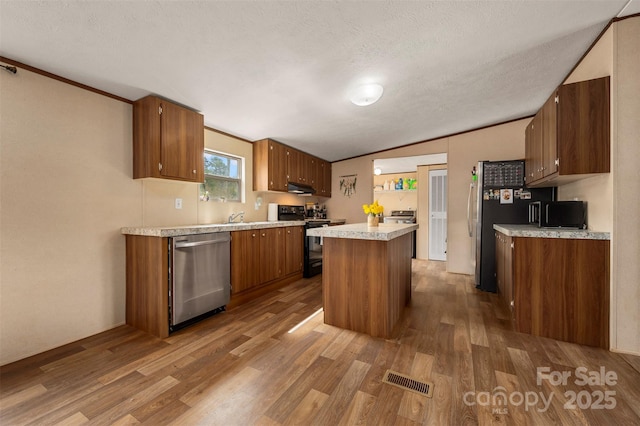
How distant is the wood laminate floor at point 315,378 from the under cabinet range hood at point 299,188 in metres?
2.48

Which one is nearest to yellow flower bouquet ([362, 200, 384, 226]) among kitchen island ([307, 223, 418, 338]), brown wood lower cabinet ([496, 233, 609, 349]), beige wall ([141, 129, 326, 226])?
kitchen island ([307, 223, 418, 338])

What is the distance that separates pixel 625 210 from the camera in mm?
1945

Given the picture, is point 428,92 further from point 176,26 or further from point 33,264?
point 33,264

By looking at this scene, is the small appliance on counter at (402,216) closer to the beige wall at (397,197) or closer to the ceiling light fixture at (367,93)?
the beige wall at (397,197)

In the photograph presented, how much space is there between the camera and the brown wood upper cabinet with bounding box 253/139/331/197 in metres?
4.06

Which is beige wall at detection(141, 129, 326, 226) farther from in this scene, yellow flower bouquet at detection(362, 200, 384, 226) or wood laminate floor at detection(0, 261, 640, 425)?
yellow flower bouquet at detection(362, 200, 384, 226)

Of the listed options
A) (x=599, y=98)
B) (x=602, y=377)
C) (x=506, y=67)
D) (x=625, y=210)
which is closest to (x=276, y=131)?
(x=506, y=67)

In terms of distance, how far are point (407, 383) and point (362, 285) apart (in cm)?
85

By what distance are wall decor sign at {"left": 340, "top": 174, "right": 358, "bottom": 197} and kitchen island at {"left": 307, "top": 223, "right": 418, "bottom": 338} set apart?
10.1ft

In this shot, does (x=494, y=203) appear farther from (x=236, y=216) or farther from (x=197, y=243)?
(x=197, y=243)

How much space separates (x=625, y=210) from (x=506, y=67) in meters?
1.59

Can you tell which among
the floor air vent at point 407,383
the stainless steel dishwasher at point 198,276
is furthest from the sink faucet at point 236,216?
the floor air vent at point 407,383

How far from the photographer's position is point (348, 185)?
573 cm

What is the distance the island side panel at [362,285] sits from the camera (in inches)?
88.8
